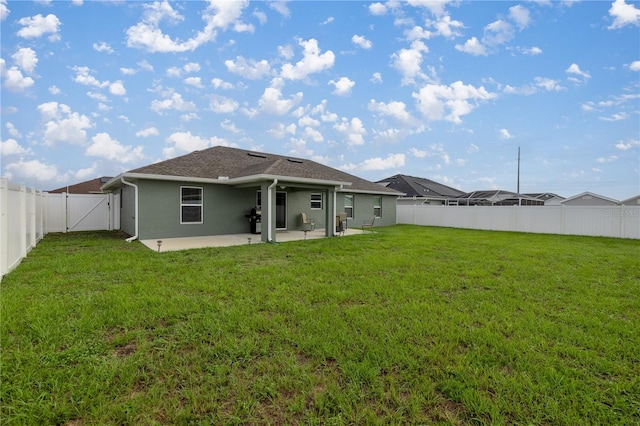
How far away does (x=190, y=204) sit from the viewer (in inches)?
458

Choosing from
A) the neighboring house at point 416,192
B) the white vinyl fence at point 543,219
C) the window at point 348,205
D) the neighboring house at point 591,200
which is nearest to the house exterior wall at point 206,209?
the window at point 348,205

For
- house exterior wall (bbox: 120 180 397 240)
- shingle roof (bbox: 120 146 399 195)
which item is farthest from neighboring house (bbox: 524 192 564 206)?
shingle roof (bbox: 120 146 399 195)

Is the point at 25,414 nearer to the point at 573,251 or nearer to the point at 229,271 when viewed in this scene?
the point at 229,271

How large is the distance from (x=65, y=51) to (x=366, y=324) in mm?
12998

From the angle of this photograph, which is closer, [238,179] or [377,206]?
[238,179]

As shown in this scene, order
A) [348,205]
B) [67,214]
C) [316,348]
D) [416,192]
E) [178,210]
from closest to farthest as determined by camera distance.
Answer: [316,348]
[178,210]
[67,214]
[348,205]
[416,192]

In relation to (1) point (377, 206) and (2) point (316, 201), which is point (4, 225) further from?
(1) point (377, 206)

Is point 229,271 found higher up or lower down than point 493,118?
lower down

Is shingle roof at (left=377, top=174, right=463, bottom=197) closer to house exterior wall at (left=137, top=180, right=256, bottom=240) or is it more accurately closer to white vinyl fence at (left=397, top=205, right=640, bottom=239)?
white vinyl fence at (left=397, top=205, right=640, bottom=239)

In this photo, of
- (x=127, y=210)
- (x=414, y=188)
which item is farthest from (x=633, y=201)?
(x=127, y=210)

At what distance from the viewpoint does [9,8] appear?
731 cm

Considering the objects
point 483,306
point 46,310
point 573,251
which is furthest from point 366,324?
point 573,251

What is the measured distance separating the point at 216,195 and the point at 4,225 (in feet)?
23.5

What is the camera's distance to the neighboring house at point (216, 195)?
10578mm
